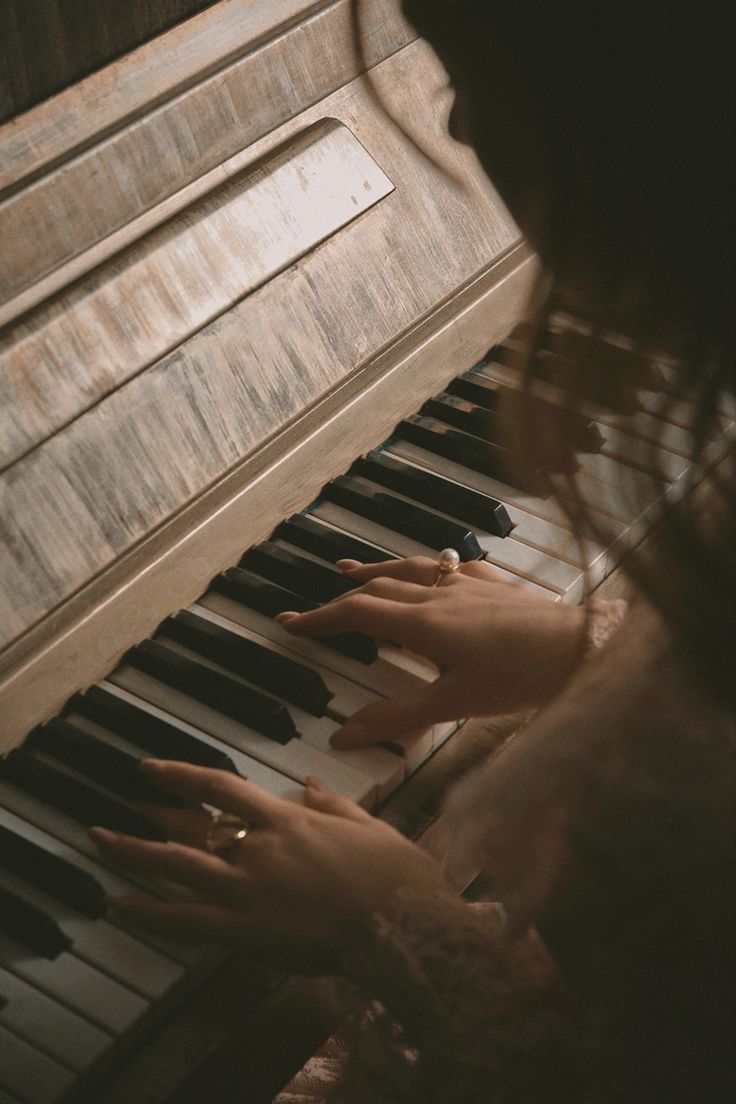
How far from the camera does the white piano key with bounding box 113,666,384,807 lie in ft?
3.90

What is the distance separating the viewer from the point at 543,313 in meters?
1.14

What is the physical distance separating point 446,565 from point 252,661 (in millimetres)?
255

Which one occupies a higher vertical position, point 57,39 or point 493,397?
point 493,397

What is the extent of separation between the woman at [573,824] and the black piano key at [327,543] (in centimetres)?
35

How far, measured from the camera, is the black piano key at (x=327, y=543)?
1436 mm

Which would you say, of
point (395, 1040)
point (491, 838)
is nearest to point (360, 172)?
point (491, 838)

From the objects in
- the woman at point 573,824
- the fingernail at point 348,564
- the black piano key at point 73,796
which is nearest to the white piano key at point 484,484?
the fingernail at point 348,564

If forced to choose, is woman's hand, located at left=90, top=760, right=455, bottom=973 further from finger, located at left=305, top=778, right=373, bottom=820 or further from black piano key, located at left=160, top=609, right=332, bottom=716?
black piano key, located at left=160, top=609, right=332, bottom=716

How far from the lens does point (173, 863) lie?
3.51ft

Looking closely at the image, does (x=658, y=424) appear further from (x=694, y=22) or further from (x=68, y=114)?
(x=68, y=114)

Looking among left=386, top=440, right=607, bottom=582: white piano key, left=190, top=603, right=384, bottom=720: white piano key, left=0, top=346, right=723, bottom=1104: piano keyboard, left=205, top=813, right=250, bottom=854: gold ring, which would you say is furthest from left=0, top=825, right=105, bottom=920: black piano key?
left=386, top=440, right=607, bottom=582: white piano key

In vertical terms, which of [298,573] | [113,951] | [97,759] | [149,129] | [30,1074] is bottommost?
[30,1074]

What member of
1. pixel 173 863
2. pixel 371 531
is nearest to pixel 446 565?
pixel 371 531

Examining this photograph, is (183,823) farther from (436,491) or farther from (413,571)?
(436,491)
